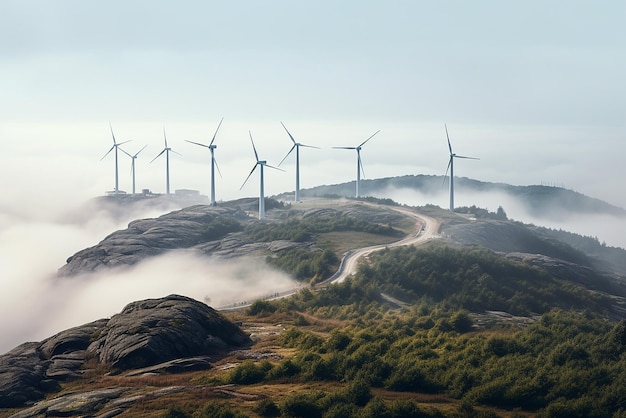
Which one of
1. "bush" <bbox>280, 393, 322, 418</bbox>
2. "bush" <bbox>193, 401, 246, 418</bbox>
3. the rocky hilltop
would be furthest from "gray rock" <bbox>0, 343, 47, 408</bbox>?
"bush" <bbox>280, 393, 322, 418</bbox>

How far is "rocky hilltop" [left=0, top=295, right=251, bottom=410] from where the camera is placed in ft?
278

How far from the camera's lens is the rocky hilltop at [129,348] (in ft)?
278

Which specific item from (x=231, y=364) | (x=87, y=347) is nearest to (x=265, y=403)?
(x=231, y=364)

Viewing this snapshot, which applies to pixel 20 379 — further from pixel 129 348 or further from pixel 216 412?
pixel 216 412

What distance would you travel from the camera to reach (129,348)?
304 ft

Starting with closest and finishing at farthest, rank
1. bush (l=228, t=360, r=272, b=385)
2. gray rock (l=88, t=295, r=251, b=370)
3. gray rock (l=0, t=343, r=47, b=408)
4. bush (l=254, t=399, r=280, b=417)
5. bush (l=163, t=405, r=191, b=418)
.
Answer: bush (l=163, t=405, r=191, b=418) → bush (l=254, t=399, r=280, b=417) → gray rock (l=0, t=343, r=47, b=408) → bush (l=228, t=360, r=272, b=385) → gray rock (l=88, t=295, r=251, b=370)

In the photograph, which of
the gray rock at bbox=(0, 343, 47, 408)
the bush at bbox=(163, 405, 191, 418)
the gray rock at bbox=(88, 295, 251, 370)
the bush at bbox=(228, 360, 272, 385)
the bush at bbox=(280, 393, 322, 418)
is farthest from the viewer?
the gray rock at bbox=(88, 295, 251, 370)

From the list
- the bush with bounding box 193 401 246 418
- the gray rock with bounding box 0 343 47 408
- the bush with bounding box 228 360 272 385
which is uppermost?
the bush with bounding box 193 401 246 418

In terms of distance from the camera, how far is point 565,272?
19775 centimetres

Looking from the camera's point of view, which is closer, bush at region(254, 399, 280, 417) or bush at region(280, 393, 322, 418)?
bush at region(254, 399, 280, 417)

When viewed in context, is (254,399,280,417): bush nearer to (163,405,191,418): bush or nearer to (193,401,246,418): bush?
(193,401,246,418): bush

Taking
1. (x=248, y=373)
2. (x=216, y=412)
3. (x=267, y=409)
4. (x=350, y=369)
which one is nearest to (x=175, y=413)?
(x=216, y=412)

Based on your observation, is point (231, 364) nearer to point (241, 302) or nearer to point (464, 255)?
point (241, 302)

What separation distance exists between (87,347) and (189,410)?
115ft
